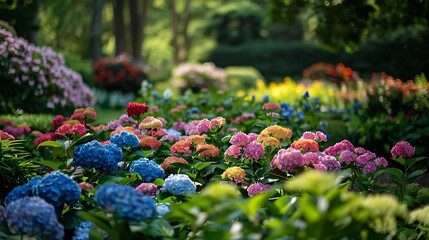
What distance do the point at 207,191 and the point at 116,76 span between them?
555 inches

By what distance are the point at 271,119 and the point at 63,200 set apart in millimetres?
2842

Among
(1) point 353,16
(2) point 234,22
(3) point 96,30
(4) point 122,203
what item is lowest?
(2) point 234,22

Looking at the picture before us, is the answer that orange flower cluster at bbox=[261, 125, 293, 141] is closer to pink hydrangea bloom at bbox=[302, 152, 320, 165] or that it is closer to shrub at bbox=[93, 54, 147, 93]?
pink hydrangea bloom at bbox=[302, 152, 320, 165]

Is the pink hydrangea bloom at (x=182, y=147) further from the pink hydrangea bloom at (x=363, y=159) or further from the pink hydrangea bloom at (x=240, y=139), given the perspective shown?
the pink hydrangea bloom at (x=363, y=159)

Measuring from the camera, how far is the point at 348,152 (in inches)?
141

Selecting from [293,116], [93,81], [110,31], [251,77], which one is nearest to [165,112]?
[293,116]

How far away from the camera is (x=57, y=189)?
2.77 metres

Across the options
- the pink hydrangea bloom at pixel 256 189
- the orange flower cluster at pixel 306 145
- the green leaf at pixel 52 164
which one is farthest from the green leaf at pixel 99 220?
the orange flower cluster at pixel 306 145

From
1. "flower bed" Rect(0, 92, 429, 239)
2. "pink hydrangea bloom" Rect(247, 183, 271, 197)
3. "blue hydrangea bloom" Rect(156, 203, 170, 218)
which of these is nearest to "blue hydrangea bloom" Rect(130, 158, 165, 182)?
"flower bed" Rect(0, 92, 429, 239)

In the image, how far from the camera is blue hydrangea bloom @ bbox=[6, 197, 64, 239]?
94.3 inches

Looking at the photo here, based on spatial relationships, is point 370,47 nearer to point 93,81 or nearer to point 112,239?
point 93,81

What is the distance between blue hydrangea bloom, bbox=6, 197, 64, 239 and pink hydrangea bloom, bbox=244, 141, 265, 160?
4.70 feet

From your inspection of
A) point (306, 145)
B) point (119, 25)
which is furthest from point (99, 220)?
point (119, 25)

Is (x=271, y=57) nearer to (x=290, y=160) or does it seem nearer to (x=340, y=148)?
(x=340, y=148)
